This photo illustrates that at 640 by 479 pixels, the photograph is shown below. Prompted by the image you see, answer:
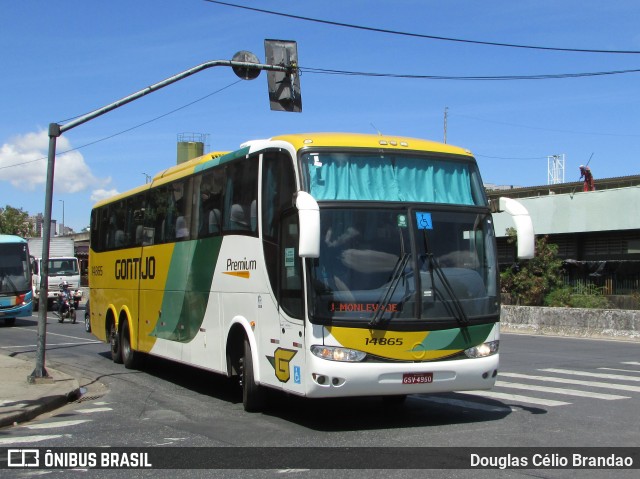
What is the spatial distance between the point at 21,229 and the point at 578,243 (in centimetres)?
7934

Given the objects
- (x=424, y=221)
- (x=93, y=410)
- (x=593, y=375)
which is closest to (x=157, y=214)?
(x=93, y=410)

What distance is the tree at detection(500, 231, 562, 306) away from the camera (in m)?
28.9

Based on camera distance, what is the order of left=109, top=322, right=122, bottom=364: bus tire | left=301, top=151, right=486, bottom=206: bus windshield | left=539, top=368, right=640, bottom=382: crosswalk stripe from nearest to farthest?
1. left=301, top=151, right=486, bottom=206: bus windshield
2. left=539, top=368, right=640, bottom=382: crosswalk stripe
3. left=109, top=322, right=122, bottom=364: bus tire

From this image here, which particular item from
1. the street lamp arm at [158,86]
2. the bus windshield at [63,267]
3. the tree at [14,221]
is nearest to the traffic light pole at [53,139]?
the street lamp arm at [158,86]

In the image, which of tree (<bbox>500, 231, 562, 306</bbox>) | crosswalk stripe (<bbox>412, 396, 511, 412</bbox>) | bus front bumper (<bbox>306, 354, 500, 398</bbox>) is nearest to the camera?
bus front bumper (<bbox>306, 354, 500, 398</bbox>)

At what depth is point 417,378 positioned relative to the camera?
9.03 m

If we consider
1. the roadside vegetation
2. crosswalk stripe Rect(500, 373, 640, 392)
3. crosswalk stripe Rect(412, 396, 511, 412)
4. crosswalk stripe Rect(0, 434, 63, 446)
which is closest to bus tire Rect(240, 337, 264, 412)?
crosswalk stripe Rect(0, 434, 63, 446)

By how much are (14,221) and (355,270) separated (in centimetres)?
9672

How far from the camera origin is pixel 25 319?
120 ft

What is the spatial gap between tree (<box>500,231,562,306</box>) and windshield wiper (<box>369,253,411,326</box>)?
804 inches

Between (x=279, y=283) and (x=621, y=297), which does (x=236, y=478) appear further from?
(x=621, y=297)

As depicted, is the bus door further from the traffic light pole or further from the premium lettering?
the traffic light pole

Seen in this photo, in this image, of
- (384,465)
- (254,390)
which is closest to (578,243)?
(254,390)

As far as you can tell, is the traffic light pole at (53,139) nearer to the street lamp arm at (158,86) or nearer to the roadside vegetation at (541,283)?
the street lamp arm at (158,86)
